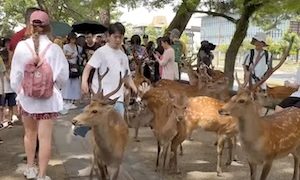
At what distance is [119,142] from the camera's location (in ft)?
16.7

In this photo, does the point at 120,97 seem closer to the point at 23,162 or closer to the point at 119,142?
the point at 119,142

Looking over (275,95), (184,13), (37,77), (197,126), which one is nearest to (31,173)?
(37,77)

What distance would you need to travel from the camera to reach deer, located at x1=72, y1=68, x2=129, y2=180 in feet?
15.8

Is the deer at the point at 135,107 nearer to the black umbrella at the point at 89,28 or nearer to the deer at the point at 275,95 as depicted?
the deer at the point at 275,95

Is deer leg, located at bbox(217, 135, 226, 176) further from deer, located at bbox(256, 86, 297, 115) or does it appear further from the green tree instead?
the green tree

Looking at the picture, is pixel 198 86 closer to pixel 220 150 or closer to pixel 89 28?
pixel 220 150

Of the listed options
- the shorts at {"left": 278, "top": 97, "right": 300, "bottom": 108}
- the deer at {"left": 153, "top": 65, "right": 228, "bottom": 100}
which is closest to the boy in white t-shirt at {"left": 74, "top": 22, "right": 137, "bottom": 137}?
the shorts at {"left": 278, "top": 97, "right": 300, "bottom": 108}

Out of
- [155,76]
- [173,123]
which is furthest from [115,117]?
[155,76]

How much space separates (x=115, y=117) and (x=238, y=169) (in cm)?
222

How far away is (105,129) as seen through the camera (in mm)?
4914

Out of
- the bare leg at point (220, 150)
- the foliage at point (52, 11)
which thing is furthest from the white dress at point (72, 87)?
the foliage at point (52, 11)

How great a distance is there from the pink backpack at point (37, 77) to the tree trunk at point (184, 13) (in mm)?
9535

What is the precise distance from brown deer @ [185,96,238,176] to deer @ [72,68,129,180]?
5.48 feet

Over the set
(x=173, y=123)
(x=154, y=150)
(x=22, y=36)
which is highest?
(x=22, y=36)
